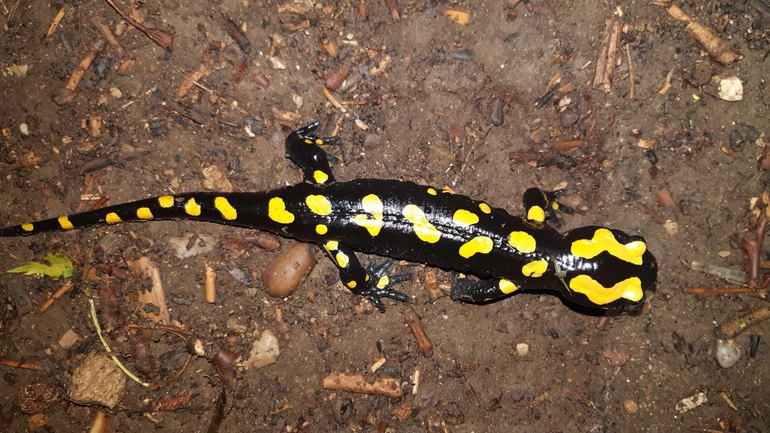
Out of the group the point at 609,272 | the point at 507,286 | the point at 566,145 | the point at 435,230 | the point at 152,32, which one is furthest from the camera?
the point at 566,145

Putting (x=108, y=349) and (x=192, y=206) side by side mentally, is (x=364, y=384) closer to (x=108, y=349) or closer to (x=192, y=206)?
(x=192, y=206)

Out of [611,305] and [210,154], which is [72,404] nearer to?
[210,154]

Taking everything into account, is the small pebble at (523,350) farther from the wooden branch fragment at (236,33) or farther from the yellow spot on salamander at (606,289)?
the wooden branch fragment at (236,33)

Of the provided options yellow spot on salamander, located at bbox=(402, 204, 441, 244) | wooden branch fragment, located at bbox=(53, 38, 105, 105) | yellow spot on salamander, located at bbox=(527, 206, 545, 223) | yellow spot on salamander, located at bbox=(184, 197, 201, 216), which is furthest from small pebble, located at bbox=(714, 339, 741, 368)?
wooden branch fragment, located at bbox=(53, 38, 105, 105)

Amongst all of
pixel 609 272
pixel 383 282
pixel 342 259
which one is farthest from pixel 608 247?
pixel 342 259

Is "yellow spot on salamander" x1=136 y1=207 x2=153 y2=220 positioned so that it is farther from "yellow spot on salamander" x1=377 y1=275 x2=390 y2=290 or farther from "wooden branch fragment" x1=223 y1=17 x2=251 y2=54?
"yellow spot on salamander" x1=377 y1=275 x2=390 y2=290

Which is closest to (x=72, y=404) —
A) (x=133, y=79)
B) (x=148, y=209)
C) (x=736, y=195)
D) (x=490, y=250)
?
(x=148, y=209)
